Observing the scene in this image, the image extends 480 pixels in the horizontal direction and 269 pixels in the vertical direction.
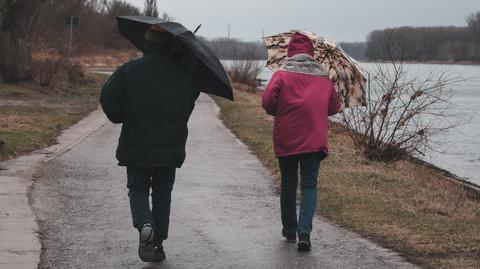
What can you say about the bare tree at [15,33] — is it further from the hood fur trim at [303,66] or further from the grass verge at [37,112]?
the hood fur trim at [303,66]

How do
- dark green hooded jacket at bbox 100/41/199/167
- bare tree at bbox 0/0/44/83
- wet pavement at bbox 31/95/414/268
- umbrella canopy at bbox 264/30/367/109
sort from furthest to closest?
bare tree at bbox 0/0/44/83
umbrella canopy at bbox 264/30/367/109
wet pavement at bbox 31/95/414/268
dark green hooded jacket at bbox 100/41/199/167

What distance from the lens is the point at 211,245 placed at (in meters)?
6.62

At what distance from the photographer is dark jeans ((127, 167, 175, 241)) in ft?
19.1

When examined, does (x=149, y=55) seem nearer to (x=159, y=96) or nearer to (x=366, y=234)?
(x=159, y=96)

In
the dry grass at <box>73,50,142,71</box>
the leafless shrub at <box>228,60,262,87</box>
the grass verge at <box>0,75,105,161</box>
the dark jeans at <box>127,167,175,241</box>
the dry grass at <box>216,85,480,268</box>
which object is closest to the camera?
the dark jeans at <box>127,167,175,241</box>

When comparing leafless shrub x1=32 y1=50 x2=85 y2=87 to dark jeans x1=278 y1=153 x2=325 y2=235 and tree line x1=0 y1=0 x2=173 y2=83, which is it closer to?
tree line x1=0 y1=0 x2=173 y2=83

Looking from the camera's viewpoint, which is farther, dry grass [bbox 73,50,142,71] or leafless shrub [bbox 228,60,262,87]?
dry grass [bbox 73,50,142,71]

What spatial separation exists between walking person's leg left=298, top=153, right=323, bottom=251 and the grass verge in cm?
580

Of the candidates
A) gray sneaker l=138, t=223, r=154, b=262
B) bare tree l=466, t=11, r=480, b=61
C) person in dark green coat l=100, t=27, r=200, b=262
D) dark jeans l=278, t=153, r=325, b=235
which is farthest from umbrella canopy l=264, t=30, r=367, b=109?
bare tree l=466, t=11, r=480, b=61

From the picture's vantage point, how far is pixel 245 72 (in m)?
41.9

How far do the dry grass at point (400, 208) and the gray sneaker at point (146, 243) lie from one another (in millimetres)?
2121

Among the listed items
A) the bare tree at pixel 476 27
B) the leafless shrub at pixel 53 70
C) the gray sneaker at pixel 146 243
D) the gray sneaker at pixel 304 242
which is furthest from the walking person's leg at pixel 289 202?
the bare tree at pixel 476 27

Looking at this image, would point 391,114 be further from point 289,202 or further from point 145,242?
point 145,242

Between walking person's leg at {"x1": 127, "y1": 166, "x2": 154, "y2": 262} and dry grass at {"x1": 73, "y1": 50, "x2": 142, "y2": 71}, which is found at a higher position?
walking person's leg at {"x1": 127, "y1": 166, "x2": 154, "y2": 262}
